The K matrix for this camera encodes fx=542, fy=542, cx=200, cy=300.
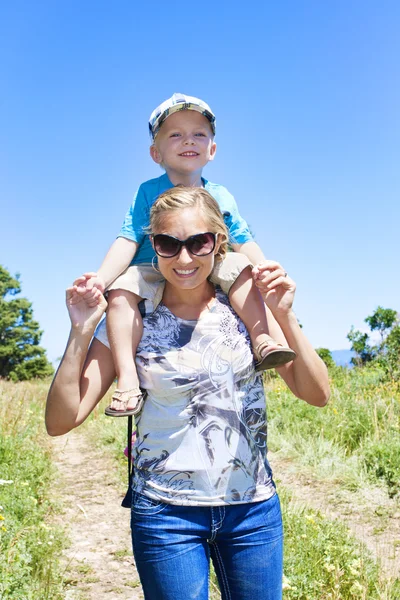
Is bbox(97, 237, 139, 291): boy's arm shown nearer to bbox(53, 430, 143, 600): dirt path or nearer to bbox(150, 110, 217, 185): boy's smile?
bbox(150, 110, 217, 185): boy's smile

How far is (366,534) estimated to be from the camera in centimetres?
451

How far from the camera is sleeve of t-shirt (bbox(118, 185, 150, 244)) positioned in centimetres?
268

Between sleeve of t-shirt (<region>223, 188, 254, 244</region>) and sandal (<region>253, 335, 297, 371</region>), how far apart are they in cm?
90

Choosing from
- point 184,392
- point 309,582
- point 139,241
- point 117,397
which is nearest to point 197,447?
point 184,392

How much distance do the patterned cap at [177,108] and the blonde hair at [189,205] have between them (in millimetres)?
1035

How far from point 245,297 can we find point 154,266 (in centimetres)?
44

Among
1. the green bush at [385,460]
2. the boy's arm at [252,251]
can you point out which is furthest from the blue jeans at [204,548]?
the green bush at [385,460]

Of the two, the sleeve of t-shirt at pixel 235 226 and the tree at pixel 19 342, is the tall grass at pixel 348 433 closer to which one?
the sleeve of t-shirt at pixel 235 226

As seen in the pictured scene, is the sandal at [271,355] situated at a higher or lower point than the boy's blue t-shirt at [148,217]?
lower

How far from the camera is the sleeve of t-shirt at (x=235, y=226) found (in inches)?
109

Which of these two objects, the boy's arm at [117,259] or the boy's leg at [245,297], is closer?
the boy's leg at [245,297]

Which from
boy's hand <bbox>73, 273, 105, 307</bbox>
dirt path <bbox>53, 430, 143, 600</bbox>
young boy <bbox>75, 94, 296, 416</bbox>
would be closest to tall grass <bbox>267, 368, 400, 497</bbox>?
dirt path <bbox>53, 430, 143, 600</bbox>

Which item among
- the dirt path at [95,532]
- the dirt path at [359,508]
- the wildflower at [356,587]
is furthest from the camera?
the dirt path at [359,508]

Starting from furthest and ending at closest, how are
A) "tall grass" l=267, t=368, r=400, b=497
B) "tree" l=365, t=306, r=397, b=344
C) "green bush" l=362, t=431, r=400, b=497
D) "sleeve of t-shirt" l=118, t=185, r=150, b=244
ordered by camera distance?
"tree" l=365, t=306, r=397, b=344, "tall grass" l=267, t=368, r=400, b=497, "green bush" l=362, t=431, r=400, b=497, "sleeve of t-shirt" l=118, t=185, r=150, b=244
